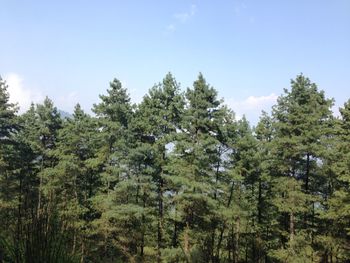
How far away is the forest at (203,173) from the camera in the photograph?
24.9 meters

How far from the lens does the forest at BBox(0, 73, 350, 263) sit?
981 inches

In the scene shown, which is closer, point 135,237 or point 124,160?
point 124,160

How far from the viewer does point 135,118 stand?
28.0 metres

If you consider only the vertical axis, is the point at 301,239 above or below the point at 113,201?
below

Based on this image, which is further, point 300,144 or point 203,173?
point 203,173

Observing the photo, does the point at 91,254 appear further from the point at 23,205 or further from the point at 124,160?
the point at 23,205

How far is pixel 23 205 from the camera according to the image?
3525 millimetres

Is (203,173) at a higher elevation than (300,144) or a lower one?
lower

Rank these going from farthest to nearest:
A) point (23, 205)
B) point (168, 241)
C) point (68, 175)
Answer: point (68, 175) → point (168, 241) → point (23, 205)

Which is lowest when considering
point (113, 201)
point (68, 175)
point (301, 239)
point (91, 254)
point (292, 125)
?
point (91, 254)

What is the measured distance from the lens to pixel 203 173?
2594 centimetres

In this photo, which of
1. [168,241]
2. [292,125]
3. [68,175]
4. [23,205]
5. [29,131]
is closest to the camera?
[23,205]

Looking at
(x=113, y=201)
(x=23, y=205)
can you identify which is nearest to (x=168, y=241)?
(x=113, y=201)

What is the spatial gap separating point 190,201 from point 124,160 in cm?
581
